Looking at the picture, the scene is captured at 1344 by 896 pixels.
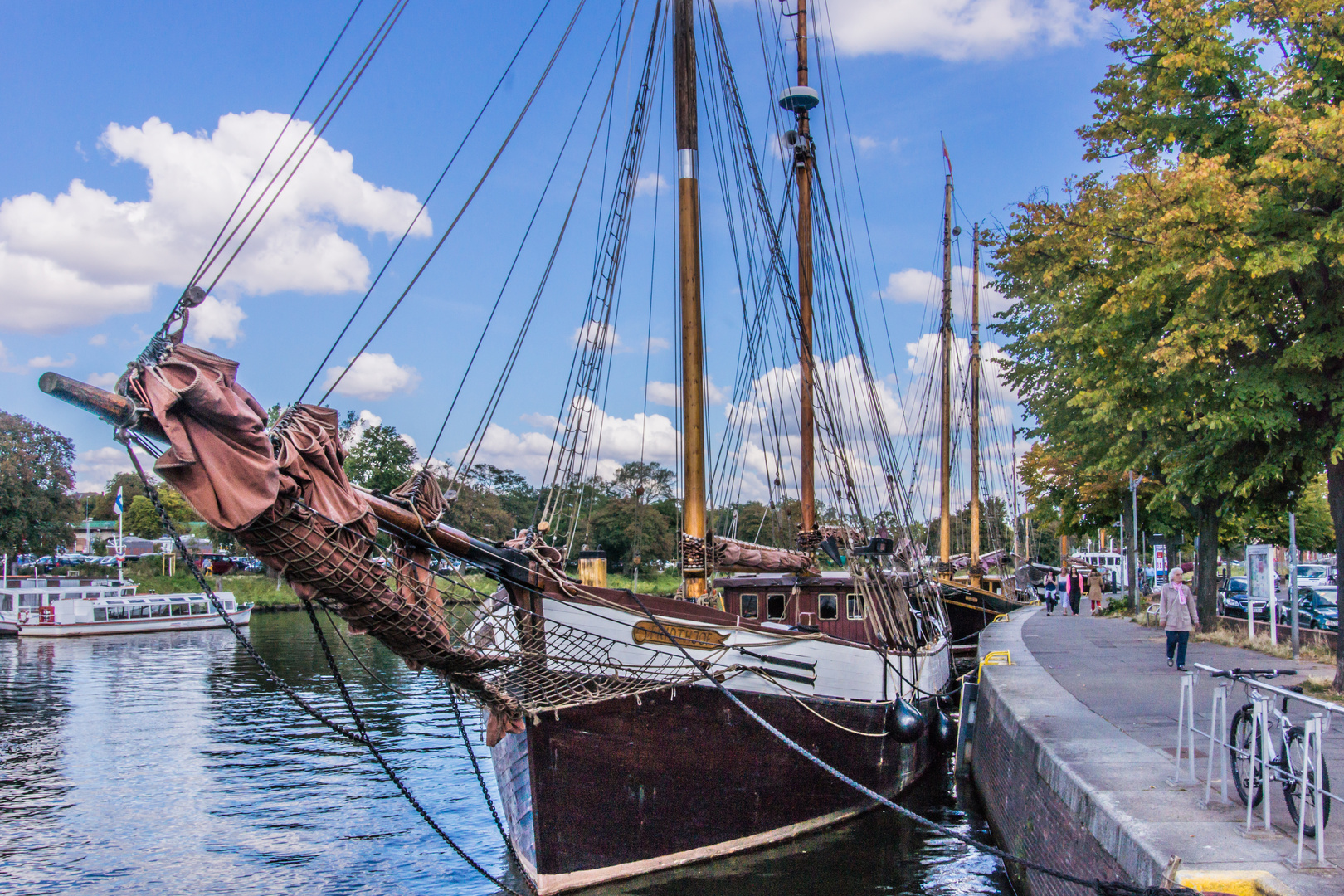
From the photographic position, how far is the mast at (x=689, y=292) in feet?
41.5

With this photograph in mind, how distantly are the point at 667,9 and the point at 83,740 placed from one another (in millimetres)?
17644

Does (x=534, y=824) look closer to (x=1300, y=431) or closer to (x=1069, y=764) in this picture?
(x=1069, y=764)

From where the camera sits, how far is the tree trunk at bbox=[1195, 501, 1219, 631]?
70.9 feet

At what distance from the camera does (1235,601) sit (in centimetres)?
3362

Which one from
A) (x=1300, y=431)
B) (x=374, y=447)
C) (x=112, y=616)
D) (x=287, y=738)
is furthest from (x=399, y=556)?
(x=374, y=447)

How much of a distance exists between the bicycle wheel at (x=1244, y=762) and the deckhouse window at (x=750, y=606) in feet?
25.3


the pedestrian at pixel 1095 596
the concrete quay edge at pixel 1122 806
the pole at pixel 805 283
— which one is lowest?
the pedestrian at pixel 1095 596

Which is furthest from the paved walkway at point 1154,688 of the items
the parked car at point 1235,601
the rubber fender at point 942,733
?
the parked car at point 1235,601

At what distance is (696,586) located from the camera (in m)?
13.1

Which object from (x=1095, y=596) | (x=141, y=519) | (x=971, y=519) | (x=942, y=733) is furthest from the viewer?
(x=141, y=519)

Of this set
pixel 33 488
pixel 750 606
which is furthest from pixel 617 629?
pixel 33 488

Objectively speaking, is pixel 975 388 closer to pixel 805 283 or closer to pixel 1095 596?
pixel 1095 596

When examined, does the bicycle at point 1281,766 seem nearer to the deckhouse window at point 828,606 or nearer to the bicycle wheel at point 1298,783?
the bicycle wheel at point 1298,783

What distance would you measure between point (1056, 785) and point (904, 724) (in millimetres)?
3969
